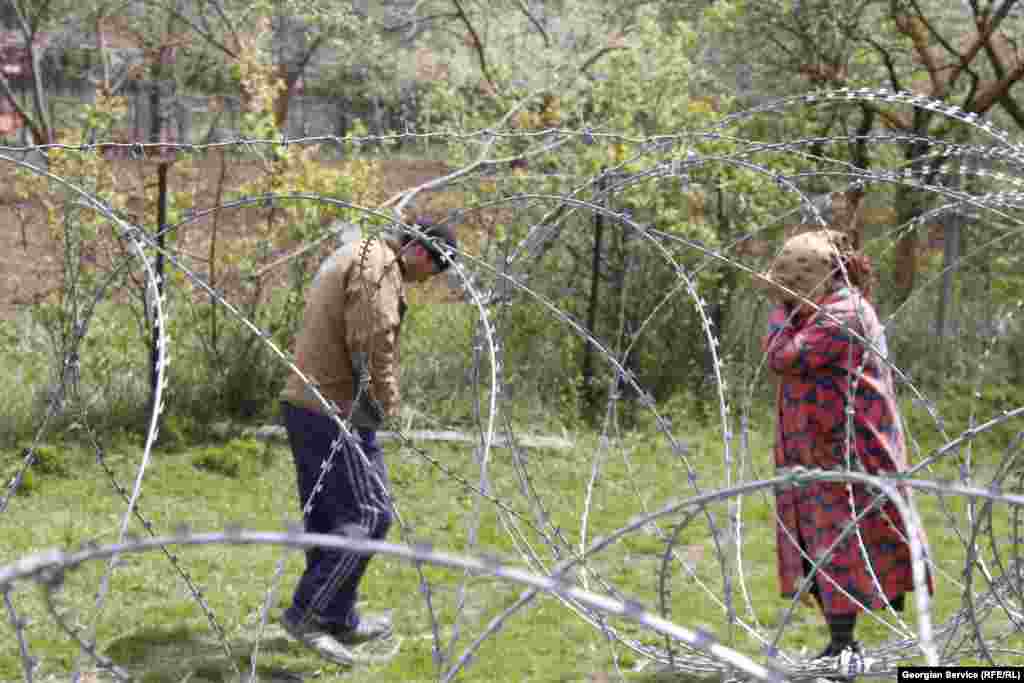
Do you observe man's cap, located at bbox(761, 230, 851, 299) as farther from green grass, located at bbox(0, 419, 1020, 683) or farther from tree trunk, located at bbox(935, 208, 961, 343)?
tree trunk, located at bbox(935, 208, 961, 343)

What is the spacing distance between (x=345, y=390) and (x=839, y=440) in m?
1.68

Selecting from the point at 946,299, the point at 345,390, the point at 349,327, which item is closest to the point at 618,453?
the point at 946,299

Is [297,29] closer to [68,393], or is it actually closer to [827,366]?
[68,393]

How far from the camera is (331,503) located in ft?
14.7

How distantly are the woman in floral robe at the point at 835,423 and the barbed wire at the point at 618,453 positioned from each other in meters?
0.09

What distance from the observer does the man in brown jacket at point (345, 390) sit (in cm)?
434

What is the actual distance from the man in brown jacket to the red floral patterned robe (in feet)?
4.15

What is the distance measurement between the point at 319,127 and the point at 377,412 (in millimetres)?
18439

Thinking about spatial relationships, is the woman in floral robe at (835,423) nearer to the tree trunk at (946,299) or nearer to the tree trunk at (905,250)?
the tree trunk at (946,299)

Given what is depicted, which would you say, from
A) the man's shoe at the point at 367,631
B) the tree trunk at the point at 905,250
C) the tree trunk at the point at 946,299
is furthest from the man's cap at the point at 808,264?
the tree trunk at the point at 905,250

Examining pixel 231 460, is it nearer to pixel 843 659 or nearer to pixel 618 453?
pixel 618 453

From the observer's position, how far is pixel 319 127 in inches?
877

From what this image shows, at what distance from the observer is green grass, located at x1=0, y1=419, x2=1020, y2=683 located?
4566 mm

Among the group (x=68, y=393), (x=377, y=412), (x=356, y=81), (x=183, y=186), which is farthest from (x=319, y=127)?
(x=377, y=412)
